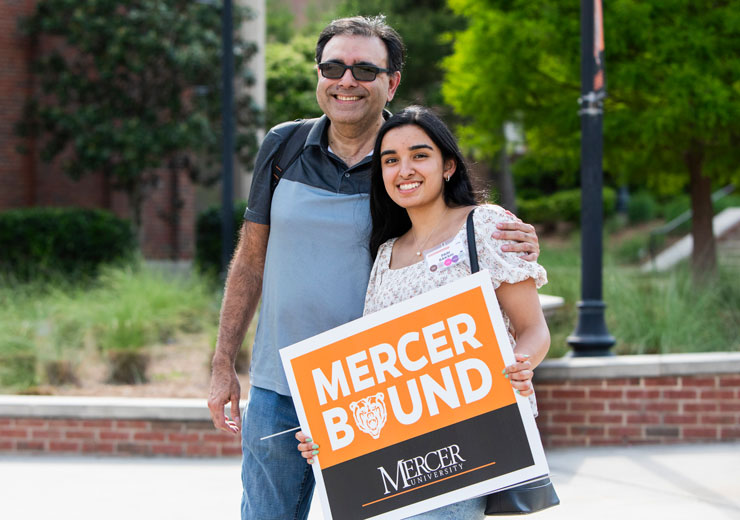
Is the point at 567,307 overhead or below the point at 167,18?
below

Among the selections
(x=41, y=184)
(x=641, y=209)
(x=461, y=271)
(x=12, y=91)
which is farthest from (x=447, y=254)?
(x=641, y=209)

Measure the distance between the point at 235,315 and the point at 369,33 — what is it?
3.46ft

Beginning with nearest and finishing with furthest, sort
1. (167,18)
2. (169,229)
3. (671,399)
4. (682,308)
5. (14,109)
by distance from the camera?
(671,399)
(682,308)
(167,18)
(14,109)
(169,229)

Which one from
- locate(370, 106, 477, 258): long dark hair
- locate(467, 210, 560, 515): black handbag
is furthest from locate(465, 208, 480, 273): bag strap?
locate(370, 106, 477, 258): long dark hair

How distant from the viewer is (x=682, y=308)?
8055mm

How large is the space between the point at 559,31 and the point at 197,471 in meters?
6.70

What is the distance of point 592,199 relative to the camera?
7.29 meters

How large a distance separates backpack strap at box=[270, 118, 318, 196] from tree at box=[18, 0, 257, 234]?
1239 cm

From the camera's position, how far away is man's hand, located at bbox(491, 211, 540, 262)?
2551 mm

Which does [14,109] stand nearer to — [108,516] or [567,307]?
[567,307]

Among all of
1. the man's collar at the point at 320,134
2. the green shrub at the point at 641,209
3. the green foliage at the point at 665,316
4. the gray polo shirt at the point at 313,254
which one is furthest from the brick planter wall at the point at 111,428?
the green shrub at the point at 641,209

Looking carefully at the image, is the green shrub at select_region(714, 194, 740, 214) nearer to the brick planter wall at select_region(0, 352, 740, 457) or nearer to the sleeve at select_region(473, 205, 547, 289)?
the brick planter wall at select_region(0, 352, 740, 457)

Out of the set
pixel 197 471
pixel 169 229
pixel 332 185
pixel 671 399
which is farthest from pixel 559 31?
pixel 169 229

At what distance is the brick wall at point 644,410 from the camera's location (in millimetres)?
6754
